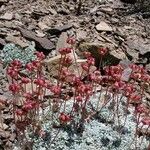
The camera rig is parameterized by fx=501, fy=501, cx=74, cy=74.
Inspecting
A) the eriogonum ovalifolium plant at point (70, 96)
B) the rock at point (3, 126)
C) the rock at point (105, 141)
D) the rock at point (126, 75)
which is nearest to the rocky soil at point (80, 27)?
the rock at point (126, 75)

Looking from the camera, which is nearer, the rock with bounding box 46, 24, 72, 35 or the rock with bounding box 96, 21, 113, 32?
the rock with bounding box 46, 24, 72, 35

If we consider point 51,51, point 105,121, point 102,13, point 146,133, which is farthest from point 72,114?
point 102,13

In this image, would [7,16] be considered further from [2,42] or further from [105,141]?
[105,141]

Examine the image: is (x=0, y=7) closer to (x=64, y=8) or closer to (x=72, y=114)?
(x=64, y=8)

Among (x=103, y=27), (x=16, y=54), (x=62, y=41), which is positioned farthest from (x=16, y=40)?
(x=103, y=27)

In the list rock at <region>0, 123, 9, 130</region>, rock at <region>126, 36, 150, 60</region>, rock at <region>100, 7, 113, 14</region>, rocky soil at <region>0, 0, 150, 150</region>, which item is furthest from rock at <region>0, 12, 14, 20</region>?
rock at <region>0, 123, 9, 130</region>

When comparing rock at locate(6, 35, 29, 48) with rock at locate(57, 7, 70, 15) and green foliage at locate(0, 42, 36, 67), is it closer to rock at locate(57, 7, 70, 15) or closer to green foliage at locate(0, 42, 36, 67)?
green foliage at locate(0, 42, 36, 67)
